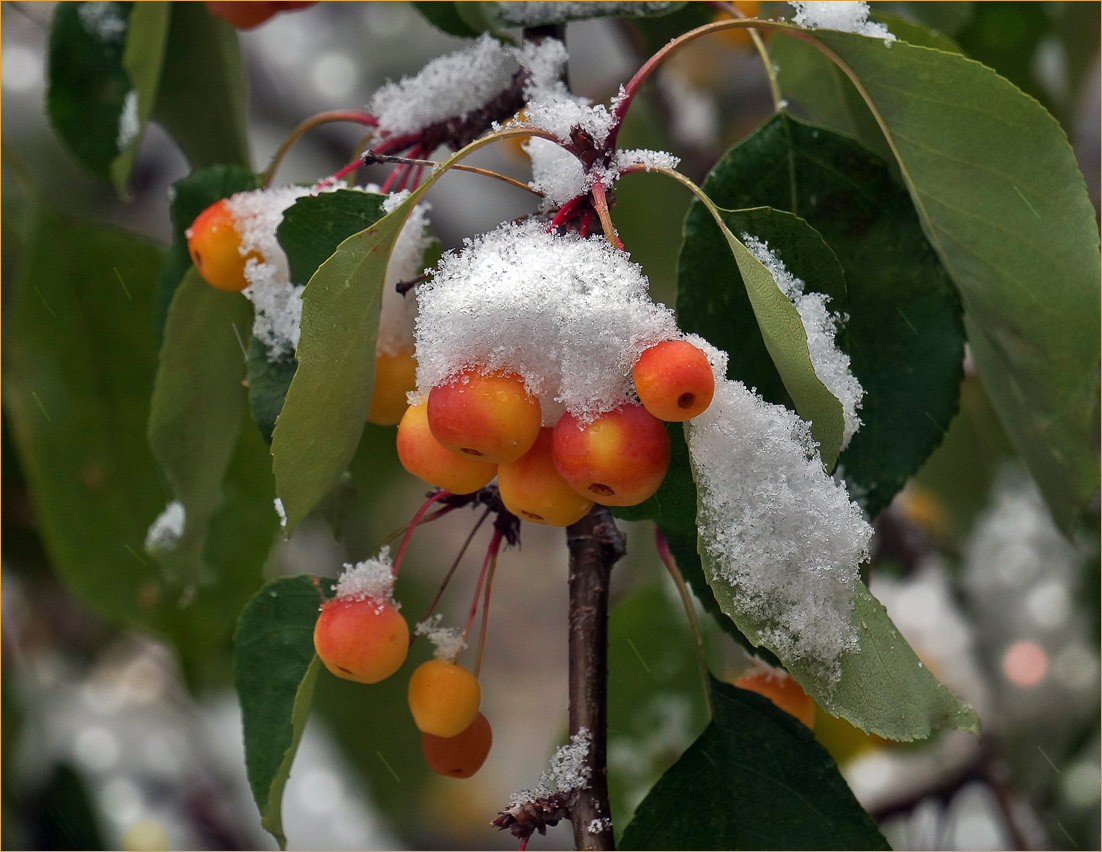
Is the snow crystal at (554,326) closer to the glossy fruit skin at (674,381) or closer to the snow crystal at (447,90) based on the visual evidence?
the glossy fruit skin at (674,381)

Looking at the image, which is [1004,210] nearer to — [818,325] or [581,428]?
[818,325]

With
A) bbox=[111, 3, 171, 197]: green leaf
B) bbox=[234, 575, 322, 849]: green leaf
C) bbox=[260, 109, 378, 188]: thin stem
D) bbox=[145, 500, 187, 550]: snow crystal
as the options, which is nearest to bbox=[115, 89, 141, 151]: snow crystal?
bbox=[111, 3, 171, 197]: green leaf

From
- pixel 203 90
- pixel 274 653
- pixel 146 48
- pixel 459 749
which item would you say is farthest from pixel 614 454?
pixel 203 90

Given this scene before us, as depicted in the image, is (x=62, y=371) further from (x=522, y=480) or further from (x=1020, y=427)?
(x=1020, y=427)

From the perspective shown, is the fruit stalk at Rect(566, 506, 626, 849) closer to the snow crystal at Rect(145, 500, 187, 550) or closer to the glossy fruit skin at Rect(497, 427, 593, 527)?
the glossy fruit skin at Rect(497, 427, 593, 527)

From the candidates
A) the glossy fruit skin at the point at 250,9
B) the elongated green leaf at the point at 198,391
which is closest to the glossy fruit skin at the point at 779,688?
the elongated green leaf at the point at 198,391

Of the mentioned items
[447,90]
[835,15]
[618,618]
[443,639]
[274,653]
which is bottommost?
[618,618]

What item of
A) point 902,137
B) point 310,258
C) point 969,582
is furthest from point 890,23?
point 969,582
